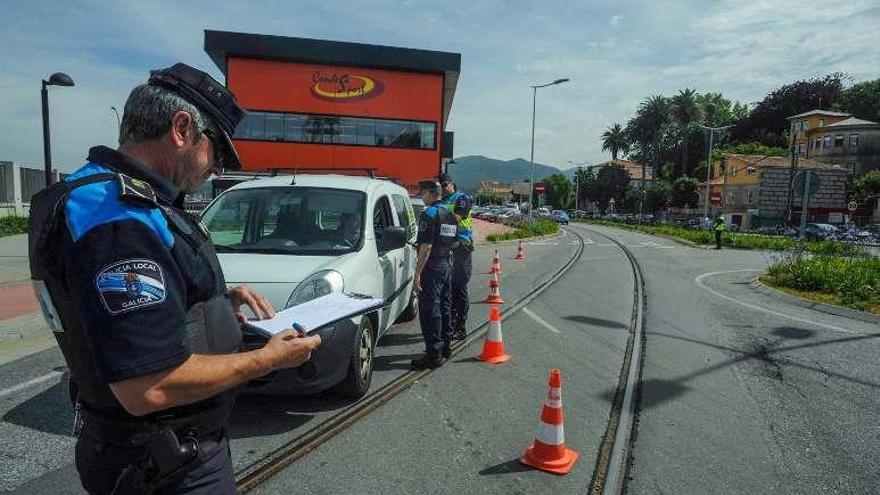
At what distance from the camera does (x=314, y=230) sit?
5.75 m

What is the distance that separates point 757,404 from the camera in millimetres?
5445

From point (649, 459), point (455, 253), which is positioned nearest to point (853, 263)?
point (455, 253)

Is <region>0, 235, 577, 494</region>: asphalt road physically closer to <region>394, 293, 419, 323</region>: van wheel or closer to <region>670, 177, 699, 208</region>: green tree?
<region>394, 293, 419, 323</region>: van wheel

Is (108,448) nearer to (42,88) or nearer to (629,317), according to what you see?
(629,317)

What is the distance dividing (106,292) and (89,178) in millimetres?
328

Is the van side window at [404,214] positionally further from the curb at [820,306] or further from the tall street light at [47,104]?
the tall street light at [47,104]

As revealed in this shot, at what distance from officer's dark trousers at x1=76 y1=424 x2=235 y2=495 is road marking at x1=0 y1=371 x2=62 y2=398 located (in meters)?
4.54

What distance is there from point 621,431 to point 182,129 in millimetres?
4065

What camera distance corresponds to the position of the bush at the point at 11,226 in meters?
19.6

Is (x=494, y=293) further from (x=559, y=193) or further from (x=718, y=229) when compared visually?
(x=559, y=193)

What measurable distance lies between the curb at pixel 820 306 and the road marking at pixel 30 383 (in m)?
11.8

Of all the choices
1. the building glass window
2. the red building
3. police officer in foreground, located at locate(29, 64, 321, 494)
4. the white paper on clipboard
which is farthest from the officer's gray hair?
the building glass window

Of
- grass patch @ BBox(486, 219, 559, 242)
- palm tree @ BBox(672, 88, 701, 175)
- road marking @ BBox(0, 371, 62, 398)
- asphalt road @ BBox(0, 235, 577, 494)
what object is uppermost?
palm tree @ BBox(672, 88, 701, 175)

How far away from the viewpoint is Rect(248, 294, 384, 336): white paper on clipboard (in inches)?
85.0
